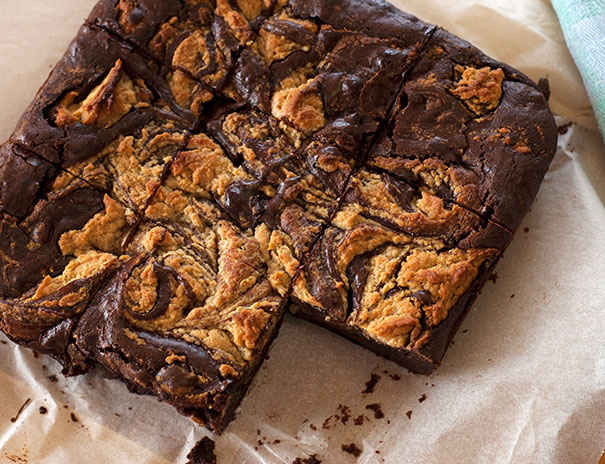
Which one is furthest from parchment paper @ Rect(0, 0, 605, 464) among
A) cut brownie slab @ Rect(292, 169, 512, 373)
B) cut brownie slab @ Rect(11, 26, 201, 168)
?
cut brownie slab @ Rect(11, 26, 201, 168)

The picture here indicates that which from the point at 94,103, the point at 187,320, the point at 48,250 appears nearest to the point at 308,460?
the point at 187,320

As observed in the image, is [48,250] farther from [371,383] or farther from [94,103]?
[371,383]

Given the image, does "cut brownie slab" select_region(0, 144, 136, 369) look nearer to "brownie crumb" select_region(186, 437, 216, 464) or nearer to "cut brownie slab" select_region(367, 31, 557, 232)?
"brownie crumb" select_region(186, 437, 216, 464)

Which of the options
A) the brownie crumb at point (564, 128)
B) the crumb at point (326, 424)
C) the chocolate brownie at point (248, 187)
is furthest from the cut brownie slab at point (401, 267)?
the brownie crumb at point (564, 128)

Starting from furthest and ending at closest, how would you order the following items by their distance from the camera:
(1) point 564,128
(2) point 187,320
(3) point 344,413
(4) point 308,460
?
(1) point 564,128
(3) point 344,413
(4) point 308,460
(2) point 187,320

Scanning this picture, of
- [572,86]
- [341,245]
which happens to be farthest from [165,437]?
[572,86]

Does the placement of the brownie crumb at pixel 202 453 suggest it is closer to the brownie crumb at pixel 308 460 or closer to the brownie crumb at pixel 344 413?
the brownie crumb at pixel 308 460
